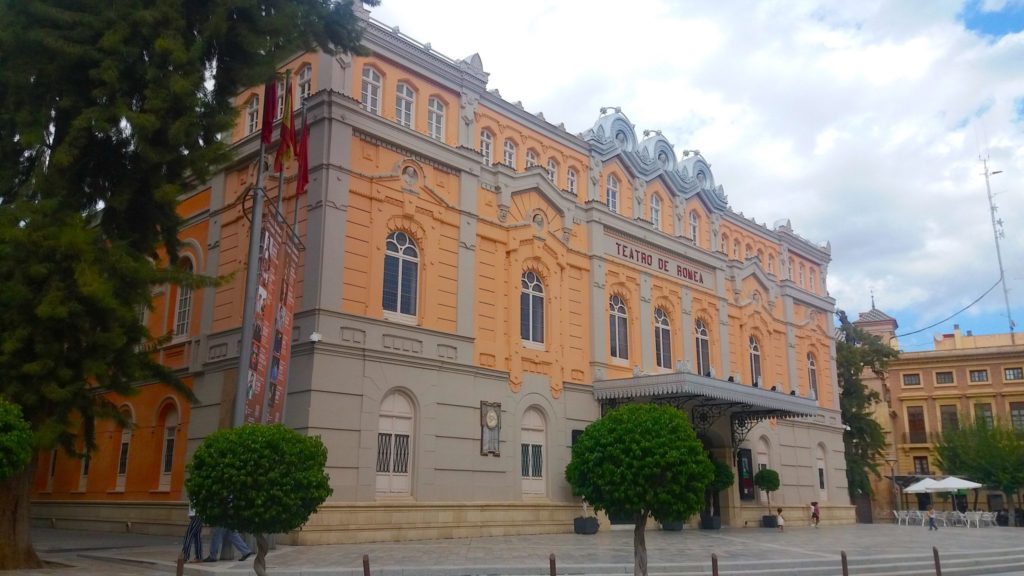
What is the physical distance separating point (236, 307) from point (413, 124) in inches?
296

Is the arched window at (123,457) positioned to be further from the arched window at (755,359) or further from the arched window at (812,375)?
the arched window at (812,375)

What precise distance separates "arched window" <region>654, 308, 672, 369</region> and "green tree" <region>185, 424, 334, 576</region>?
2175cm

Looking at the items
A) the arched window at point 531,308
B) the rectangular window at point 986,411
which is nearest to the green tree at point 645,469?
the arched window at point 531,308

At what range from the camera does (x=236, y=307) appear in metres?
24.0

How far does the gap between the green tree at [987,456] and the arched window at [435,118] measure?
4095cm

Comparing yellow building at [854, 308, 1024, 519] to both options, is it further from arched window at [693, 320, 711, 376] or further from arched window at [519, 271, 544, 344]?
arched window at [519, 271, 544, 344]

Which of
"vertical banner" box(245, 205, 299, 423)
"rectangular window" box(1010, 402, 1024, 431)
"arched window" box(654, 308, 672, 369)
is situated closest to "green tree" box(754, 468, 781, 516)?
"arched window" box(654, 308, 672, 369)

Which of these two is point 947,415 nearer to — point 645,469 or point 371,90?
point 371,90

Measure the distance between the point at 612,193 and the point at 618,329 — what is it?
5406 millimetres

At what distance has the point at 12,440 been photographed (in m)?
13.7

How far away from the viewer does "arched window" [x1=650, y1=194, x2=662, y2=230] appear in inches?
1353

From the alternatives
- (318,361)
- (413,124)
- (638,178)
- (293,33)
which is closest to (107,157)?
(293,33)

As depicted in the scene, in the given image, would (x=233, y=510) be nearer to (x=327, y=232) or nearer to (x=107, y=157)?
(x=107, y=157)

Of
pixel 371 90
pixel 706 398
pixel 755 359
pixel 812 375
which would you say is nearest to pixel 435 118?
pixel 371 90
